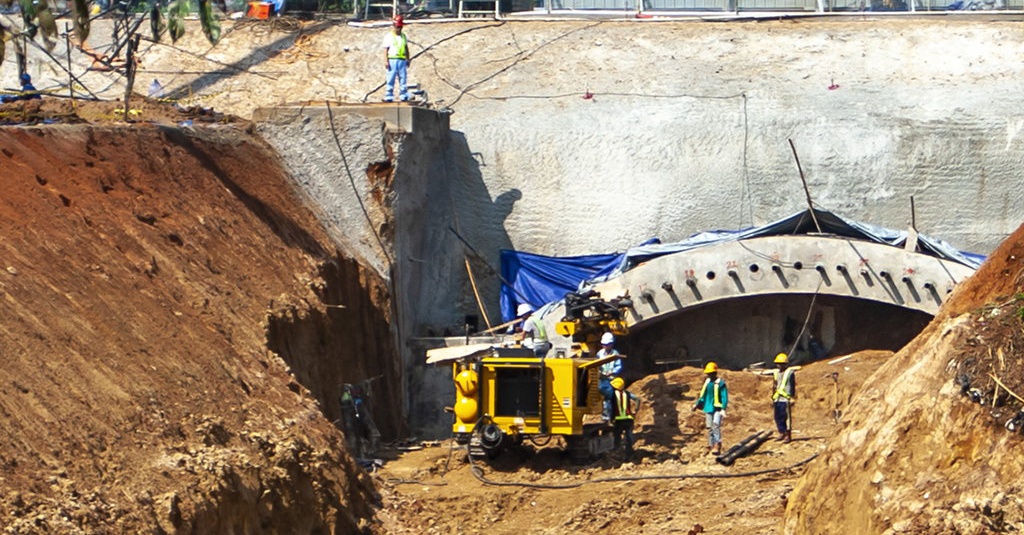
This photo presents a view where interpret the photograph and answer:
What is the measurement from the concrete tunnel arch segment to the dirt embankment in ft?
14.2

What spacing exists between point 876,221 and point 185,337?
15.1m

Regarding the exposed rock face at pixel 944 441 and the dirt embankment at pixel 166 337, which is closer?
the exposed rock face at pixel 944 441

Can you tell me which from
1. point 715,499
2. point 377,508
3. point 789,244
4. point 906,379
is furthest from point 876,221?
point 906,379

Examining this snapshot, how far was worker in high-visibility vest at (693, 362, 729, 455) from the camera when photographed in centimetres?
2189

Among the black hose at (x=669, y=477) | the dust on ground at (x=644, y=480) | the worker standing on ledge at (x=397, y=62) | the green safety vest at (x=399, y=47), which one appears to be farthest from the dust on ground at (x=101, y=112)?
the black hose at (x=669, y=477)

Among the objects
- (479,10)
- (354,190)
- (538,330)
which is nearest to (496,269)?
(354,190)

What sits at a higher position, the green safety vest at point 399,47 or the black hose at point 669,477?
the green safety vest at point 399,47

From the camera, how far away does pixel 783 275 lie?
2708 centimetres

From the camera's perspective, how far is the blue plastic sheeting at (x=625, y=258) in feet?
91.3

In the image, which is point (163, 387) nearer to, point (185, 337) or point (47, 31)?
point (185, 337)

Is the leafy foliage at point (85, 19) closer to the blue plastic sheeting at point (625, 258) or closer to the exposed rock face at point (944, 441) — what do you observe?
the blue plastic sheeting at point (625, 258)

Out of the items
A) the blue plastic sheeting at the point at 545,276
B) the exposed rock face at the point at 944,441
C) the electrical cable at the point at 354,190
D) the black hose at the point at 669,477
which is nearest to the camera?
the exposed rock face at the point at 944,441

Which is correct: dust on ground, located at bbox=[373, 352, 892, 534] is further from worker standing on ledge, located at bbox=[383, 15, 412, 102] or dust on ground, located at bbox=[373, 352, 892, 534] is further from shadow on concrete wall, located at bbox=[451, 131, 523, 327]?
worker standing on ledge, located at bbox=[383, 15, 412, 102]

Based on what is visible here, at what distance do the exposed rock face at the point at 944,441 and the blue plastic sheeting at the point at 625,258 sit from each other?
12763 mm
